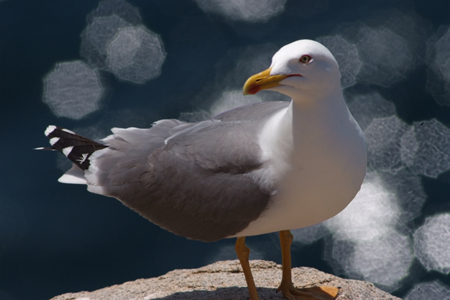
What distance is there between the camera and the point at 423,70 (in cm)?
812

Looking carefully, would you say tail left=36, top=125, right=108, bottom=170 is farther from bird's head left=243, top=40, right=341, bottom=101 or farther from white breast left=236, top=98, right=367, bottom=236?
bird's head left=243, top=40, right=341, bottom=101

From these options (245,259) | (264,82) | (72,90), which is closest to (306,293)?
(245,259)

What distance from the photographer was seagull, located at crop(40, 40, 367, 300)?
3.68 m

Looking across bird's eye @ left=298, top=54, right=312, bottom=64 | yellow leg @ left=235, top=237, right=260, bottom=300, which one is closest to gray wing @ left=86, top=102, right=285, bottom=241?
yellow leg @ left=235, top=237, right=260, bottom=300

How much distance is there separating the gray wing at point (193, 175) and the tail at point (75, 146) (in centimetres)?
10

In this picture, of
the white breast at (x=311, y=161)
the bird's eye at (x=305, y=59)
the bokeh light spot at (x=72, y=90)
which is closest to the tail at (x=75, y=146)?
the white breast at (x=311, y=161)

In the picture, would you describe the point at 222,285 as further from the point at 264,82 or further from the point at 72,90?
the point at 72,90

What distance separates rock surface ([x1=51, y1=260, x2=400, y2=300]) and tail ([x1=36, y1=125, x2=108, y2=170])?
132cm

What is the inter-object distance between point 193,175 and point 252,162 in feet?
1.52

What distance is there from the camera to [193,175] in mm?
4164

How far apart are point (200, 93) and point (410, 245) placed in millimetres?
3429

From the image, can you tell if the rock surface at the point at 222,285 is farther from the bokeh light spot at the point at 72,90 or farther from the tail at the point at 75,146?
the bokeh light spot at the point at 72,90

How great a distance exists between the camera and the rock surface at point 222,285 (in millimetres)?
4898

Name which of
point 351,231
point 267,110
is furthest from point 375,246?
point 267,110
